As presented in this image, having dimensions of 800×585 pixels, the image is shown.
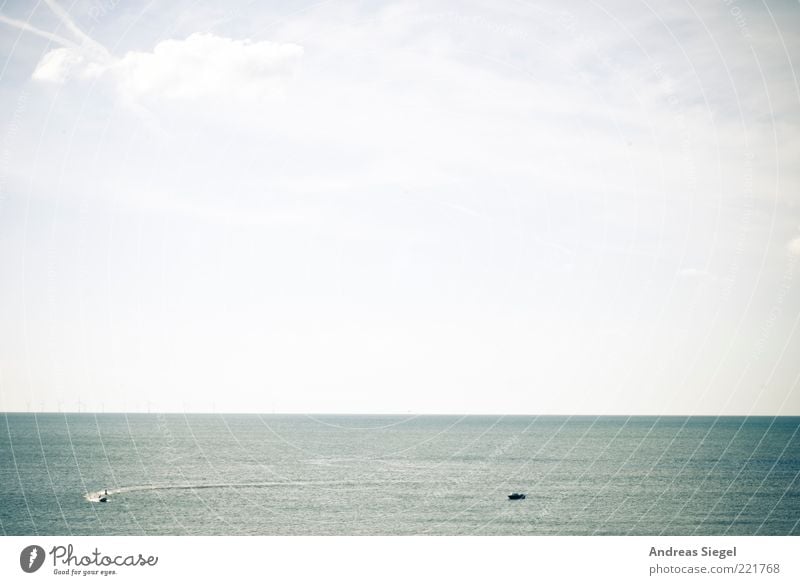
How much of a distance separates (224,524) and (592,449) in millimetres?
125161
